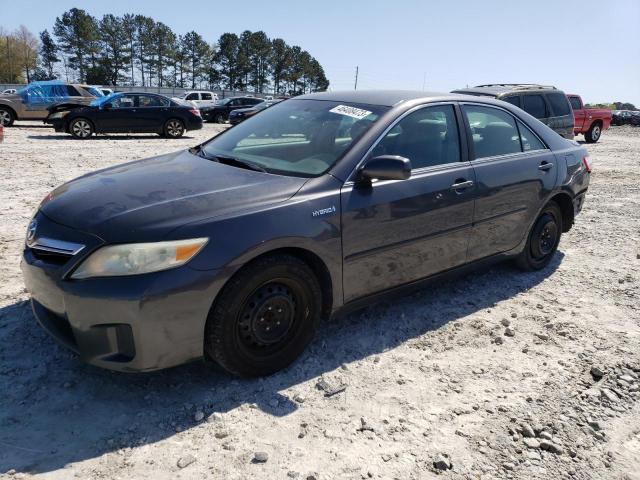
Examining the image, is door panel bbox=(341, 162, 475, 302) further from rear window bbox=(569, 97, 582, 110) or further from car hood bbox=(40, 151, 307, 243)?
rear window bbox=(569, 97, 582, 110)

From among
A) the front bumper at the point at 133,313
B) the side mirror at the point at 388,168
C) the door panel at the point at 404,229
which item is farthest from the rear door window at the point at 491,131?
the front bumper at the point at 133,313

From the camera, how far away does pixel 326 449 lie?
8.04 feet

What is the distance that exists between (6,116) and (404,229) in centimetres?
1913

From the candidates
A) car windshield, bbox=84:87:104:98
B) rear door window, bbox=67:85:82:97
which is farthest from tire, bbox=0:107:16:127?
car windshield, bbox=84:87:104:98

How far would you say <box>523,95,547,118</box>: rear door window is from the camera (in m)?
10.9

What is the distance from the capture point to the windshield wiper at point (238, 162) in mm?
3301

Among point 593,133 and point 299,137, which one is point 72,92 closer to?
point 299,137

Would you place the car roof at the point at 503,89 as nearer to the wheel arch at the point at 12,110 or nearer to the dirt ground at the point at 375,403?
the dirt ground at the point at 375,403

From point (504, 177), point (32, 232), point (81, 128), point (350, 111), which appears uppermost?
point (350, 111)

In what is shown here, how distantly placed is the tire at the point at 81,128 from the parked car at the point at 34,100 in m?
3.12

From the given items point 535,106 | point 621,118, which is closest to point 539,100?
point 535,106

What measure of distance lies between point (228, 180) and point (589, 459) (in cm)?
240

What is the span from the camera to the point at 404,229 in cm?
343

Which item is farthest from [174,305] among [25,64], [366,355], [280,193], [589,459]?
[25,64]
